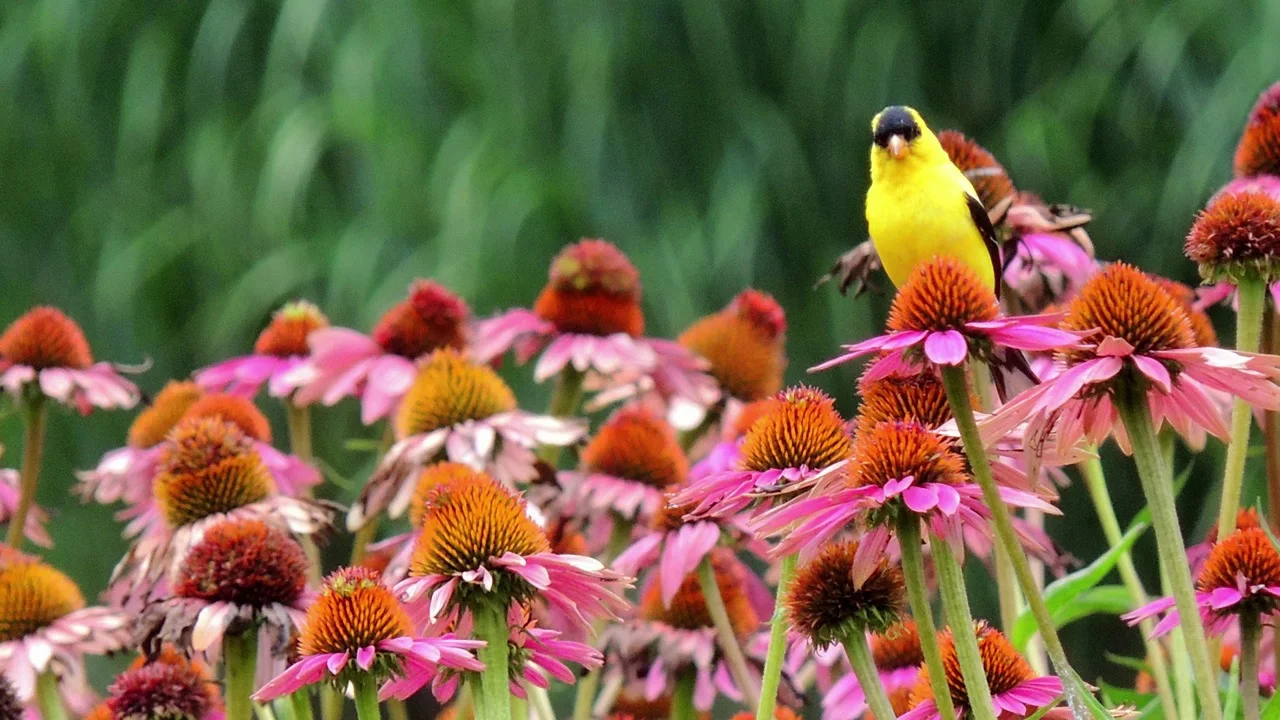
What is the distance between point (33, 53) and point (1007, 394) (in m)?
3.15

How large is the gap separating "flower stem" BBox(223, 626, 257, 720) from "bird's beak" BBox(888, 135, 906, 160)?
431mm

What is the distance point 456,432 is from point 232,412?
0.53 feet

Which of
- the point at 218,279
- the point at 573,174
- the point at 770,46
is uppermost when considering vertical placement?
the point at 770,46

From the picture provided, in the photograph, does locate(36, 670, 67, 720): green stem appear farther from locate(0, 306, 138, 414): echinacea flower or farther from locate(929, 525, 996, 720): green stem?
locate(929, 525, 996, 720): green stem

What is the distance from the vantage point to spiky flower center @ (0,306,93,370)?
1.19m

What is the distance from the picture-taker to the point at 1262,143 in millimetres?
1021

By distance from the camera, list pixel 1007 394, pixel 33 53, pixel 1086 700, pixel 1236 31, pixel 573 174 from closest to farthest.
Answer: pixel 1086 700 < pixel 1007 394 < pixel 1236 31 < pixel 573 174 < pixel 33 53

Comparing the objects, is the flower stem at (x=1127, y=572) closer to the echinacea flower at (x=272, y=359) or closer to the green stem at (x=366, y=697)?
the green stem at (x=366, y=697)

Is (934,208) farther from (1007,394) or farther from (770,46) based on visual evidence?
(770,46)

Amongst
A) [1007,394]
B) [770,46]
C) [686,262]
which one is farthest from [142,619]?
[770,46]

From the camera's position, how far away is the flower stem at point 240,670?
766mm

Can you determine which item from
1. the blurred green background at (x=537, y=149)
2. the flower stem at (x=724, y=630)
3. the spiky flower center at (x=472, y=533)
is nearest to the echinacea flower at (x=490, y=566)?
the spiky flower center at (x=472, y=533)

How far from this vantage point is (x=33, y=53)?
3381 millimetres

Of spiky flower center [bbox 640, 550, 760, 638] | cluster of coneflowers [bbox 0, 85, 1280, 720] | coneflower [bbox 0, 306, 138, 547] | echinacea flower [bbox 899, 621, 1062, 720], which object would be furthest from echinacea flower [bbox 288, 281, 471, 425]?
echinacea flower [bbox 899, 621, 1062, 720]
